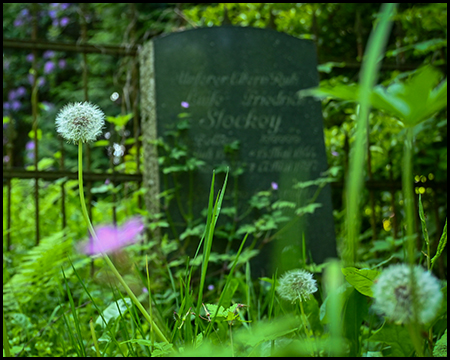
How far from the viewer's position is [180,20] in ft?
16.1

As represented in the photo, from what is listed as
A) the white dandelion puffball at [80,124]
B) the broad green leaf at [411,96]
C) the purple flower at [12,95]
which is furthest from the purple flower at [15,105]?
the broad green leaf at [411,96]

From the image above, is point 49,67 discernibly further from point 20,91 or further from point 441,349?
point 441,349

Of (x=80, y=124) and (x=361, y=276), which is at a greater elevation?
(x=80, y=124)

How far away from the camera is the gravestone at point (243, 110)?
2.82m

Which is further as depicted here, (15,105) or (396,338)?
(15,105)

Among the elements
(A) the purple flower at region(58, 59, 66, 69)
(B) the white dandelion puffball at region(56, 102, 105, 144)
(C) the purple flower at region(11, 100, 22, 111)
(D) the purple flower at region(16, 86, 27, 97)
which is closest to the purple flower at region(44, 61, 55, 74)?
(A) the purple flower at region(58, 59, 66, 69)

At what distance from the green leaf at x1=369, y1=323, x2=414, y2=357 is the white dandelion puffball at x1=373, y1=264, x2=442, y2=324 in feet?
2.00

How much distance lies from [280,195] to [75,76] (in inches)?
228

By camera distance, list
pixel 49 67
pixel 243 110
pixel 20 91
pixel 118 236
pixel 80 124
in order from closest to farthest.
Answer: pixel 80 124 < pixel 118 236 < pixel 243 110 < pixel 49 67 < pixel 20 91

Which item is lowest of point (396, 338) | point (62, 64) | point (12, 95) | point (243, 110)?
point (396, 338)

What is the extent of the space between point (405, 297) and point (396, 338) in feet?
2.12

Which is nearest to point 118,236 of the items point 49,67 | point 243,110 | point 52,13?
point 243,110

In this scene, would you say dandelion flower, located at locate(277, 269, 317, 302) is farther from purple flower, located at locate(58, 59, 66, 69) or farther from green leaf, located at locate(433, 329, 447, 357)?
purple flower, located at locate(58, 59, 66, 69)

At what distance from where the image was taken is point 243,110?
9.57ft
